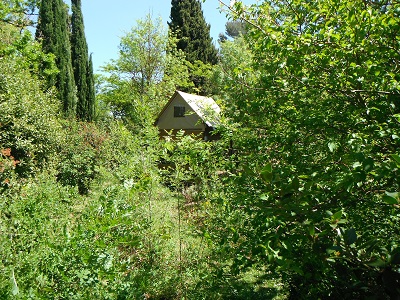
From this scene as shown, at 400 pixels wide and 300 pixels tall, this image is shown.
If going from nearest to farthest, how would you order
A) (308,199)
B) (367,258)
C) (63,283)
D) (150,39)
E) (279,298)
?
(367,258) < (308,199) < (63,283) < (279,298) < (150,39)

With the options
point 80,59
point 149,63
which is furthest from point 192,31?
point 80,59

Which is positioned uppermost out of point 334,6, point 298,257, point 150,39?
point 150,39

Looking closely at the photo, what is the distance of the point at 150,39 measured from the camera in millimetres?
25125

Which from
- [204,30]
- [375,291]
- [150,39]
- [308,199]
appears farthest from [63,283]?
[204,30]

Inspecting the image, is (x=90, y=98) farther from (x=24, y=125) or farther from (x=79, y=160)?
(x=24, y=125)

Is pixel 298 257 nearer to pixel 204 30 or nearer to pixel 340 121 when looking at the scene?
pixel 340 121

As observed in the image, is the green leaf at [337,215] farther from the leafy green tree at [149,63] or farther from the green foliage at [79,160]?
the leafy green tree at [149,63]

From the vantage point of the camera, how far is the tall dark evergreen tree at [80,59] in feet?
71.2

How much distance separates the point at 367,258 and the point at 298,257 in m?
0.51

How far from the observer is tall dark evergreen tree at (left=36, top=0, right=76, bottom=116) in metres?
17.3

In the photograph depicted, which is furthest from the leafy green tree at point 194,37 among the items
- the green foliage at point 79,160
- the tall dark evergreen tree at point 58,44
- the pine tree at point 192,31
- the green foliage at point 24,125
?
the green foliage at point 24,125

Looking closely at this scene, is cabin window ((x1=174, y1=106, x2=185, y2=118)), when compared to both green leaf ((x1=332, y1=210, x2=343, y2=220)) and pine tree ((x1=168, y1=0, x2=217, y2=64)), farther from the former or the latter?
green leaf ((x1=332, y1=210, x2=343, y2=220))

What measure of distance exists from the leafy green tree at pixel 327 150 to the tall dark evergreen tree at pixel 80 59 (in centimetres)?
1996

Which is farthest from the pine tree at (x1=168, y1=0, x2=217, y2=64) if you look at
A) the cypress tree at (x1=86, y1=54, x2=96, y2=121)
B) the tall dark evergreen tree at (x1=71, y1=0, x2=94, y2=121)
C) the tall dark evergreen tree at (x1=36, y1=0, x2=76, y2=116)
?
the tall dark evergreen tree at (x1=36, y1=0, x2=76, y2=116)
